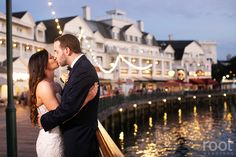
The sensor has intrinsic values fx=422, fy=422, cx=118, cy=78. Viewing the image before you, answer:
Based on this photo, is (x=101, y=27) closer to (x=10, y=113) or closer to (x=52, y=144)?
(x=10, y=113)

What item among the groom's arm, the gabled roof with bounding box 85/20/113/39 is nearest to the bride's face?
the groom's arm

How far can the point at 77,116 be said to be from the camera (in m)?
4.13

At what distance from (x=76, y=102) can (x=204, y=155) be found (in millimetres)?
20971

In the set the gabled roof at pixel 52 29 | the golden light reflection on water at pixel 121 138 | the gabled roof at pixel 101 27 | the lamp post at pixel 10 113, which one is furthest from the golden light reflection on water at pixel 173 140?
the gabled roof at pixel 101 27

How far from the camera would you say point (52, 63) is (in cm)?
471

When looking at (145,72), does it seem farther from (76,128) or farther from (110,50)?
(76,128)

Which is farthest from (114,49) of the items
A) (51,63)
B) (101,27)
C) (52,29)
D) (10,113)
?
(51,63)

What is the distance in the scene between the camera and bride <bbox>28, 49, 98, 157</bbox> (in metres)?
4.36

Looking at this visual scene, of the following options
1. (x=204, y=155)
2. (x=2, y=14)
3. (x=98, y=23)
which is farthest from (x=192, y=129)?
(x=98, y=23)

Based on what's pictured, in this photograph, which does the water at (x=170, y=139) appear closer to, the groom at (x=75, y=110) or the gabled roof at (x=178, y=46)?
the groom at (x=75, y=110)

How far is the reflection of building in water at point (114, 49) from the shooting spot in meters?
50.5

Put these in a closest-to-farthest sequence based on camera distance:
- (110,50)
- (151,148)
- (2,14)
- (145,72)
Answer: (151,148), (2,14), (110,50), (145,72)

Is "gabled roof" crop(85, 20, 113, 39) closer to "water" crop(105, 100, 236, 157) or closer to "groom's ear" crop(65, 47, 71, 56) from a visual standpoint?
"water" crop(105, 100, 236, 157)

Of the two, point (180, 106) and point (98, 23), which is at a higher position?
point (98, 23)
